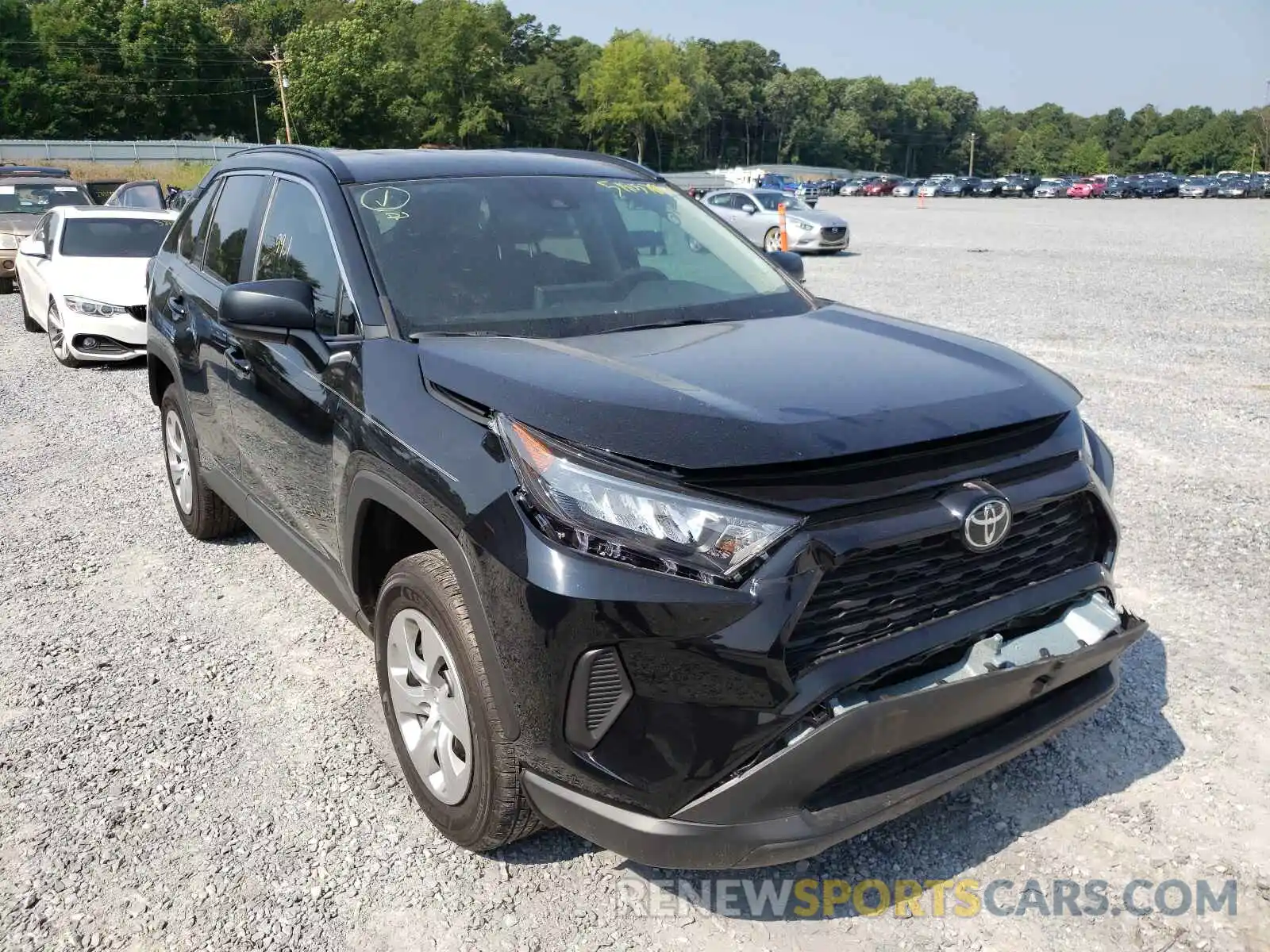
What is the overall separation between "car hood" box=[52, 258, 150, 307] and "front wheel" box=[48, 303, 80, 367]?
349 millimetres

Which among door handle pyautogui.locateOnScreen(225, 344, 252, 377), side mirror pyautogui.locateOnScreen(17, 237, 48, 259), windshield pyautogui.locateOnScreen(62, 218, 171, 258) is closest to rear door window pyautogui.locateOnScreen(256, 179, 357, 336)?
door handle pyautogui.locateOnScreen(225, 344, 252, 377)

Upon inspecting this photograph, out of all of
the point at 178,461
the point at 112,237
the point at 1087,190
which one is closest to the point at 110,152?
the point at 112,237

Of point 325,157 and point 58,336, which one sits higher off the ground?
point 325,157

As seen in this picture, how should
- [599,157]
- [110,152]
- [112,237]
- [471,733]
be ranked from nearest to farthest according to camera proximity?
[471,733] → [599,157] → [112,237] → [110,152]

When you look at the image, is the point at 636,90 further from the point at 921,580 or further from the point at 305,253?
the point at 921,580

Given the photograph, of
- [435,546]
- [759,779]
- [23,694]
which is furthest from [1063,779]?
[23,694]

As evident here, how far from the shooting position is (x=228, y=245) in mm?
4453

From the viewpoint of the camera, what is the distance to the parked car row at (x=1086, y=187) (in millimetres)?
63594

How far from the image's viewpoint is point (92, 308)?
33.0 ft

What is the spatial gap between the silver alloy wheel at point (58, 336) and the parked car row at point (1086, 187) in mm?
68564

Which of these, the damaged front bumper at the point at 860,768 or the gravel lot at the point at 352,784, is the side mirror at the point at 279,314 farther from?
the damaged front bumper at the point at 860,768

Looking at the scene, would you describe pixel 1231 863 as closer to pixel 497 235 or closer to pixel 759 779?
pixel 759 779

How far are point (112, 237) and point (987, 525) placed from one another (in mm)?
11383

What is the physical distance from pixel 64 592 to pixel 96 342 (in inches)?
248
